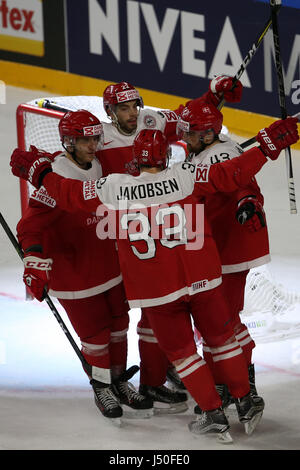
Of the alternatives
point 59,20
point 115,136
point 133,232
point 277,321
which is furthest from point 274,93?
point 133,232

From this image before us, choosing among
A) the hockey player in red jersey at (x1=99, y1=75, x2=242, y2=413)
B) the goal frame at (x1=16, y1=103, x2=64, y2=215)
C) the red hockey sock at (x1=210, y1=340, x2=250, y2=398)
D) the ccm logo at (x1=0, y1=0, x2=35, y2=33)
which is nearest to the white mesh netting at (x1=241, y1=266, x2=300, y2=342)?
the hockey player in red jersey at (x1=99, y1=75, x2=242, y2=413)

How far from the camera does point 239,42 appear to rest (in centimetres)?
869

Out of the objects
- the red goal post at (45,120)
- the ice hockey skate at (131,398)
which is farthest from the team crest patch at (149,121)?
the ice hockey skate at (131,398)

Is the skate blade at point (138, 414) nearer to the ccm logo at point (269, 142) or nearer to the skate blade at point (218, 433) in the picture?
the skate blade at point (218, 433)

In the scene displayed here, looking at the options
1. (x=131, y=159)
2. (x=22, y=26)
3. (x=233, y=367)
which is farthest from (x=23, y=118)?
(x=22, y=26)

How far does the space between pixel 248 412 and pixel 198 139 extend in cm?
116

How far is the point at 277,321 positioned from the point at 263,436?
1310 millimetres

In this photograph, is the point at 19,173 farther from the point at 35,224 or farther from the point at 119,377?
the point at 119,377

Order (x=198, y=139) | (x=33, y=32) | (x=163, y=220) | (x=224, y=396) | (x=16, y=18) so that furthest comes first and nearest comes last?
(x=16, y=18), (x=33, y=32), (x=224, y=396), (x=198, y=139), (x=163, y=220)

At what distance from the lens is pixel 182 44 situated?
9.05 m

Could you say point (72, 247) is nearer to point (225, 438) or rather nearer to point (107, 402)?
point (107, 402)

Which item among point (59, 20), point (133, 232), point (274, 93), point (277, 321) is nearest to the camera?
point (133, 232)

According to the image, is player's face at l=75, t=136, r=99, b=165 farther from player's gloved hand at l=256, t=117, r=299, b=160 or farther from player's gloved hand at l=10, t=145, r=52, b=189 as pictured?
player's gloved hand at l=256, t=117, r=299, b=160

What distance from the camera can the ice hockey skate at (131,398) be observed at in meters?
5.02
